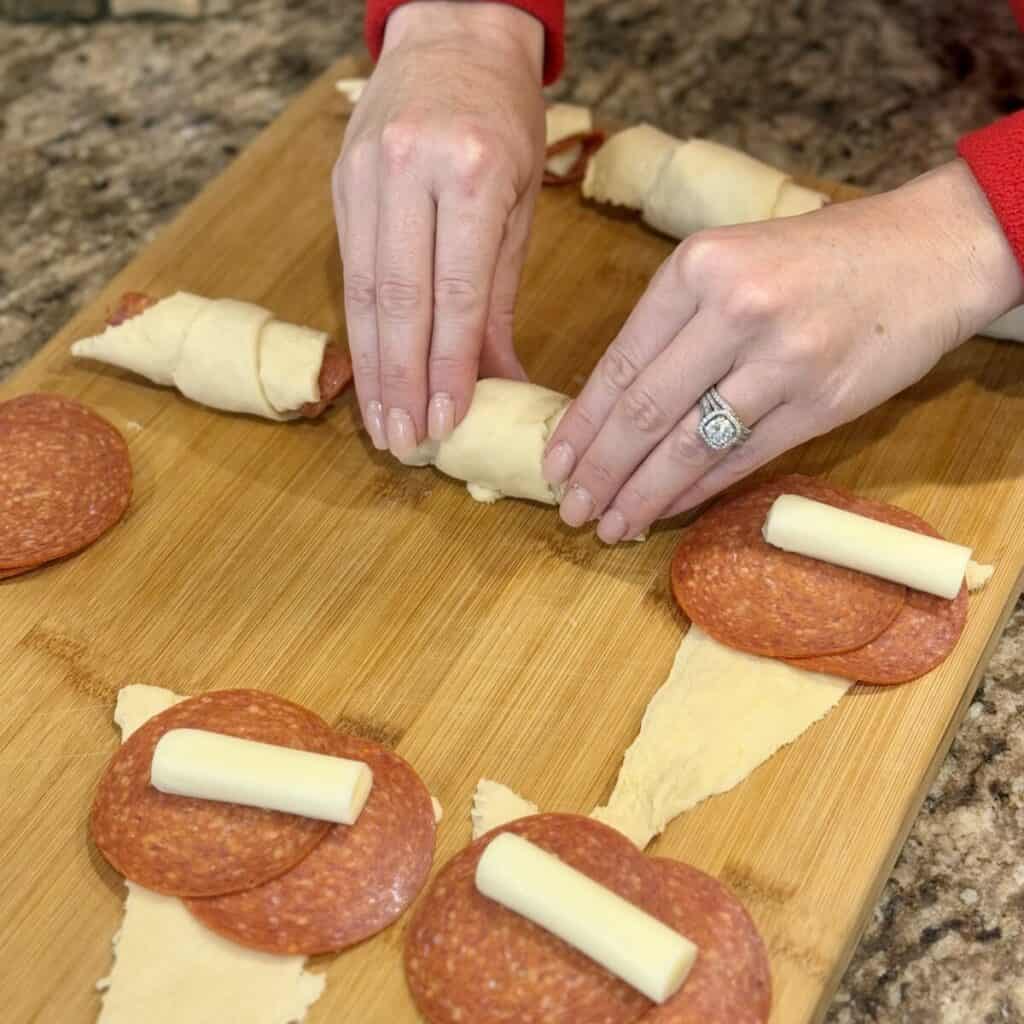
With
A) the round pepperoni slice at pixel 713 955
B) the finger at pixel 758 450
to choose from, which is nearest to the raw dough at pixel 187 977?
the round pepperoni slice at pixel 713 955

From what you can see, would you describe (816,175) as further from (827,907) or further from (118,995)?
(118,995)

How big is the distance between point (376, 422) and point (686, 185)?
810 mm

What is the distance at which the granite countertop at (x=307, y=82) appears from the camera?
9.36 feet

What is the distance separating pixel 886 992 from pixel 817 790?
10.8 inches

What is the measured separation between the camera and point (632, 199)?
8.43 feet

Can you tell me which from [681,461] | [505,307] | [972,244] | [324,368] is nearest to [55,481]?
[324,368]

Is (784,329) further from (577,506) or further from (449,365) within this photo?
(449,365)

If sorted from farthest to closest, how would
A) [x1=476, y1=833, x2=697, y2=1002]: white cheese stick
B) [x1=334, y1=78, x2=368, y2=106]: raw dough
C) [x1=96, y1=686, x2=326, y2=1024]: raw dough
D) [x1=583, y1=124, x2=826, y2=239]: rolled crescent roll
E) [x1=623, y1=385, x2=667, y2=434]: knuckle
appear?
1. [x1=334, y1=78, x2=368, y2=106]: raw dough
2. [x1=583, y1=124, x2=826, y2=239]: rolled crescent roll
3. [x1=623, y1=385, x2=667, y2=434]: knuckle
4. [x1=96, y1=686, x2=326, y2=1024]: raw dough
5. [x1=476, y1=833, x2=697, y2=1002]: white cheese stick

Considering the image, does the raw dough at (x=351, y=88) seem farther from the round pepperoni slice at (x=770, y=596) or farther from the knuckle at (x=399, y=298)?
the round pepperoni slice at (x=770, y=596)

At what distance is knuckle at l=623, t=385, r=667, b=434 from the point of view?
6.16 ft

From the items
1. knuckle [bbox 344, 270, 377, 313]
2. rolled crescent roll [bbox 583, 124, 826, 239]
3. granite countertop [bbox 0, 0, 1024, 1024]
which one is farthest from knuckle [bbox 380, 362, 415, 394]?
granite countertop [bbox 0, 0, 1024, 1024]

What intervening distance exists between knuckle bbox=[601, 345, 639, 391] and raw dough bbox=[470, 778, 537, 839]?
62 centimetres

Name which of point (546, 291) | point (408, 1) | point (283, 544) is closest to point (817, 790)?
point (283, 544)

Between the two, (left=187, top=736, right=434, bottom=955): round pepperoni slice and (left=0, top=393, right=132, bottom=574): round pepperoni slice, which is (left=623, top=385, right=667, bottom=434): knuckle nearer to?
(left=187, top=736, right=434, bottom=955): round pepperoni slice
